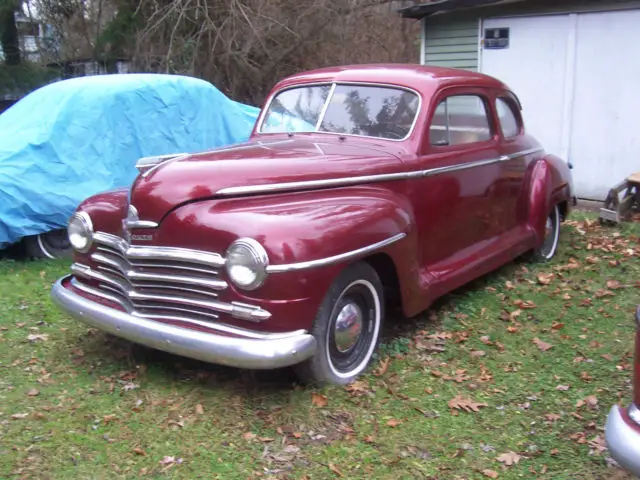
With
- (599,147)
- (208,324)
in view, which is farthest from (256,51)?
(208,324)

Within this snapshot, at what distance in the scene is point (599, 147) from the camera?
891cm

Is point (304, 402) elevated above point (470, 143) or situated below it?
below

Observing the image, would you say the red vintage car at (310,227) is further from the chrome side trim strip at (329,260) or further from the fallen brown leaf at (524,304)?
the fallen brown leaf at (524,304)

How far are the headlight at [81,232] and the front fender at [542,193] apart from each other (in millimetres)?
3865

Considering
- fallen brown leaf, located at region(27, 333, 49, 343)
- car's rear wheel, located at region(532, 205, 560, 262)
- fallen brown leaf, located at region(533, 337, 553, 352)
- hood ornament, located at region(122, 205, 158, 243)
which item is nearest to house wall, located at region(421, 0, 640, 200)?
car's rear wheel, located at region(532, 205, 560, 262)

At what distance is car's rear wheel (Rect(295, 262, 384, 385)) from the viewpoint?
3785 millimetres

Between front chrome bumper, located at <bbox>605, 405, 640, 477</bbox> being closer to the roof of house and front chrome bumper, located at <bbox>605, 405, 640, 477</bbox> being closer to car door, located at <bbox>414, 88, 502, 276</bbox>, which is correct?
car door, located at <bbox>414, 88, 502, 276</bbox>

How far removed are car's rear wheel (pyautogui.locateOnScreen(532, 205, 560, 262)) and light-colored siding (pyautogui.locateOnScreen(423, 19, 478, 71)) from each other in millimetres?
4196

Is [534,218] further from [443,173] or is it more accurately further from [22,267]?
[22,267]

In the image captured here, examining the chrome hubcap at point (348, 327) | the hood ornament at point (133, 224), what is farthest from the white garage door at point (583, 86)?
the hood ornament at point (133, 224)

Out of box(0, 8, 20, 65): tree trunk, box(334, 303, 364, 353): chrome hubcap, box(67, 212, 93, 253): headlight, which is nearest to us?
box(334, 303, 364, 353): chrome hubcap

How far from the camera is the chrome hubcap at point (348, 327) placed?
3.95 m

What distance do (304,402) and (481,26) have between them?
7741mm

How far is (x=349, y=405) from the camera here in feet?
12.7
